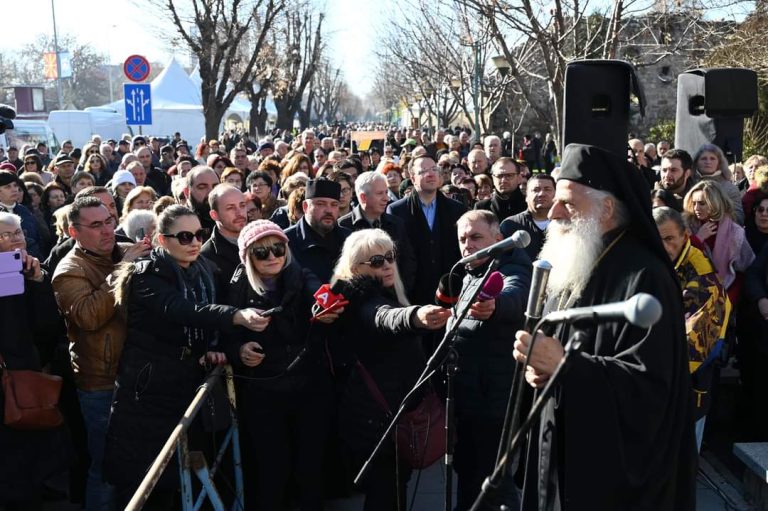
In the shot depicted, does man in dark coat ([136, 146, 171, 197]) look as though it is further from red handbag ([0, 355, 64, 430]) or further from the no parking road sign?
red handbag ([0, 355, 64, 430])

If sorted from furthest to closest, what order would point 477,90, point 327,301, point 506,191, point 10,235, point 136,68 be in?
point 477,90 → point 136,68 → point 506,191 → point 10,235 → point 327,301

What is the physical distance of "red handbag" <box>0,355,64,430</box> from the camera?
445cm

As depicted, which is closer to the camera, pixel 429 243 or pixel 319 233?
pixel 319 233

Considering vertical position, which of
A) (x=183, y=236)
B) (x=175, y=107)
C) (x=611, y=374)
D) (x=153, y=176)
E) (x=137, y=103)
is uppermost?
(x=175, y=107)

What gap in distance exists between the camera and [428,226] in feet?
24.3

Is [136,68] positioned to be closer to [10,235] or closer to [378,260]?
[10,235]

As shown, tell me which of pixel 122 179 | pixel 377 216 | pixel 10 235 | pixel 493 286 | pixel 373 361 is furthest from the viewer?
pixel 122 179

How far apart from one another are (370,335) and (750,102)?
671 cm

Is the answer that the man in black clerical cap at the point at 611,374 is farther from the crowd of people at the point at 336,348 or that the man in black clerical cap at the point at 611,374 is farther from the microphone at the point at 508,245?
the microphone at the point at 508,245

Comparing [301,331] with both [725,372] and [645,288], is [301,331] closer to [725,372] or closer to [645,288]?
[645,288]

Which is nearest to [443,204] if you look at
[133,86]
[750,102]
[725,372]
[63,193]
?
[725,372]

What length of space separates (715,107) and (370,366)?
645 centimetres

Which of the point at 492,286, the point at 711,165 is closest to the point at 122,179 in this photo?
the point at 711,165

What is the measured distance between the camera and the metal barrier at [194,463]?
3.01m
